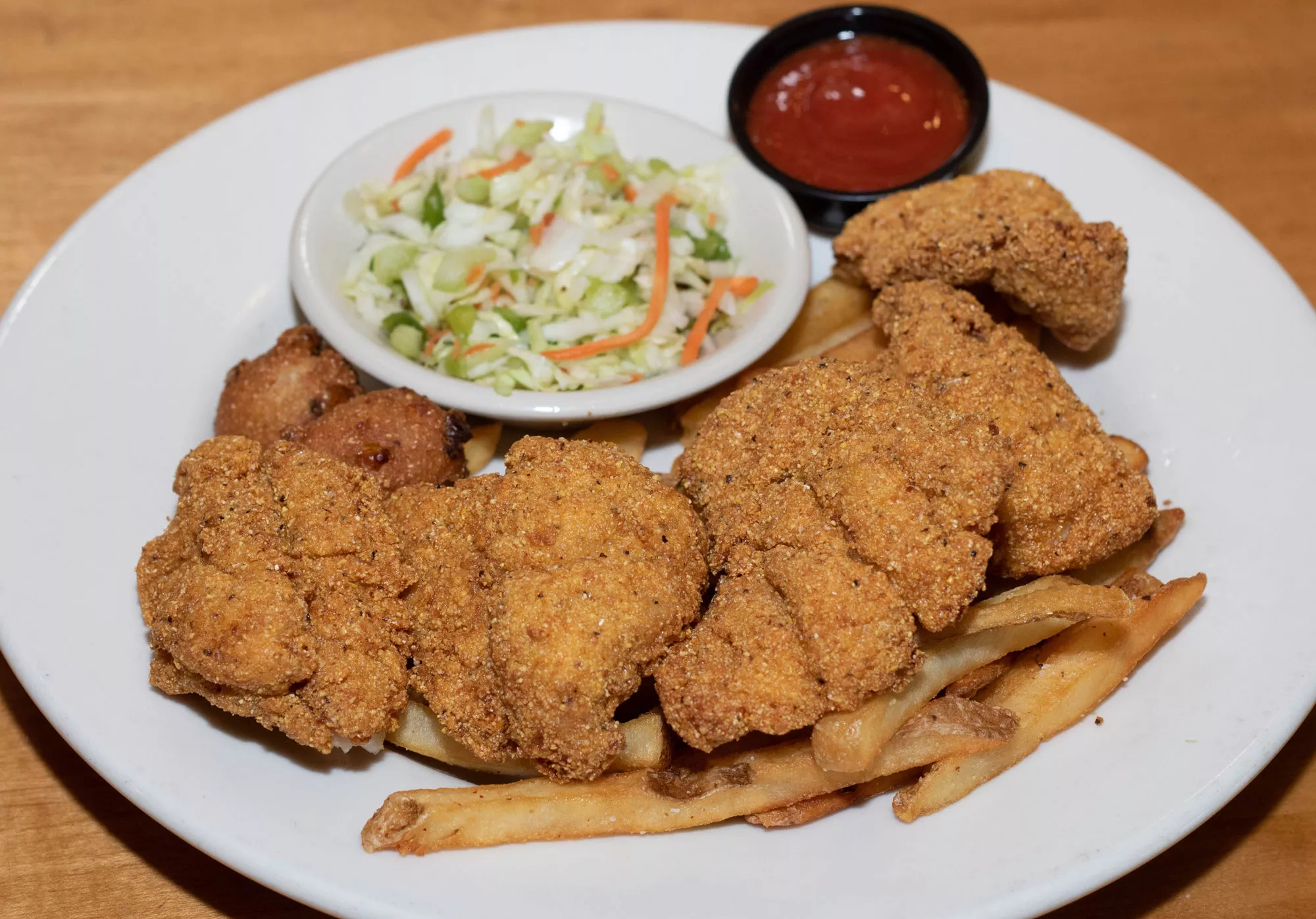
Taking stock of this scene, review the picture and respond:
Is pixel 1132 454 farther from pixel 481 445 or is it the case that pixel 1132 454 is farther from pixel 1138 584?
pixel 481 445

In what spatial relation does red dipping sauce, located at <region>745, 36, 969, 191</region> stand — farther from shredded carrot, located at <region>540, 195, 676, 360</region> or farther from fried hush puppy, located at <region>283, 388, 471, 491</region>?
fried hush puppy, located at <region>283, 388, 471, 491</region>

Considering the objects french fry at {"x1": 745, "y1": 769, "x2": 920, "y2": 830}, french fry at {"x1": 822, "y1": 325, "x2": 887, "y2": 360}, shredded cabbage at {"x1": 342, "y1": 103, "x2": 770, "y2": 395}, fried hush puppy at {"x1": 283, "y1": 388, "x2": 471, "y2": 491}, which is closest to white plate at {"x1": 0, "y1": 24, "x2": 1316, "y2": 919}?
french fry at {"x1": 745, "y1": 769, "x2": 920, "y2": 830}

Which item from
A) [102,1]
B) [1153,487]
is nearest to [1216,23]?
[1153,487]

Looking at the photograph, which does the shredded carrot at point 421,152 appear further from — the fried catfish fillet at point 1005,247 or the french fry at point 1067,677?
the french fry at point 1067,677

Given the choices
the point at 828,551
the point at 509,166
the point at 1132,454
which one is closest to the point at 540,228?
the point at 509,166

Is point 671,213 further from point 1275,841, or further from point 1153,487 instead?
point 1275,841

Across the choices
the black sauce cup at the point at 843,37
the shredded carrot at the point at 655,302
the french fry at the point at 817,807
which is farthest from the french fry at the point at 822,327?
the french fry at the point at 817,807

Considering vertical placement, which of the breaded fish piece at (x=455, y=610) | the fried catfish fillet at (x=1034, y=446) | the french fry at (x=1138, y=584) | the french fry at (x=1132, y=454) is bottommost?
the breaded fish piece at (x=455, y=610)
